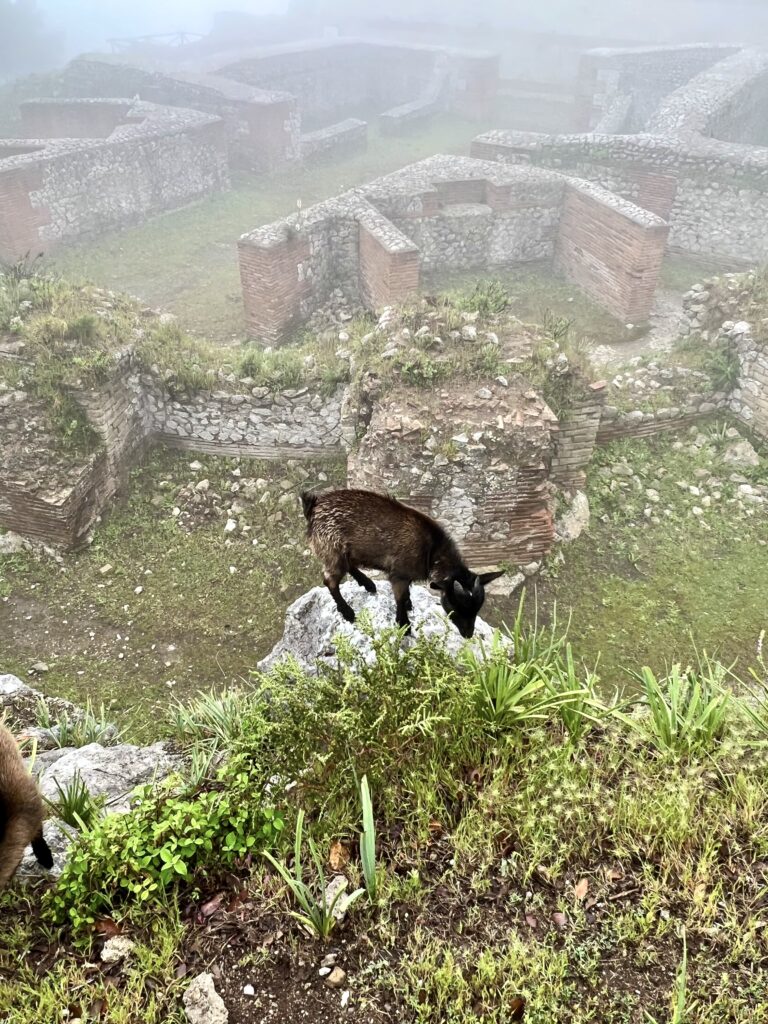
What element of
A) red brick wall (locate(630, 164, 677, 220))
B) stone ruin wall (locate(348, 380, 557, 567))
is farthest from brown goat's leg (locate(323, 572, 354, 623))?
red brick wall (locate(630, 164, 677, 220))

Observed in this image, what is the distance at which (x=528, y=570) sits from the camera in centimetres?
632

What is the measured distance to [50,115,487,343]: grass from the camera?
11.5m

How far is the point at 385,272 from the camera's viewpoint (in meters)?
9.88

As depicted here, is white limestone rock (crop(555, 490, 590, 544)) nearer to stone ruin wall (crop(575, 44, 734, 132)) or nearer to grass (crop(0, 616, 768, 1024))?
grass (crop(0, 616, 768, 1024))

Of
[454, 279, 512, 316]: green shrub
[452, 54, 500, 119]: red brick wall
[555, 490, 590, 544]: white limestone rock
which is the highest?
[452, 54, 500, 119]: red brick wall

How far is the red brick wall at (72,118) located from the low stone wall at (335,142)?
4.93 meters

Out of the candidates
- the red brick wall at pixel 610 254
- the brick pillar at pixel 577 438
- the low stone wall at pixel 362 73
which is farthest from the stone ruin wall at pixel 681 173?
the low stone wall at pixel 362 73

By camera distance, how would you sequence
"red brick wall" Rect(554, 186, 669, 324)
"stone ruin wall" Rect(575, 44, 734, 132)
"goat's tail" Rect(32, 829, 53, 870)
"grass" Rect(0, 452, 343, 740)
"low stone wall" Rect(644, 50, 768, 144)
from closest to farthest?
"goat's tail" Rect(32, 829, 53, 870)
"grass" Rect(0, 452, 343, 740)
"red brick wall" Rect(554, 186, 669, 324)
"low stone wall" Rect(644, 50, 768, 144)
"stone ruin wall" Rect(575, 44, 734, 132)

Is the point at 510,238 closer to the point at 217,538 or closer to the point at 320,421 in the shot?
the point at 320,421

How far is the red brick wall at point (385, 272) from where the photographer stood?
9.66 meters

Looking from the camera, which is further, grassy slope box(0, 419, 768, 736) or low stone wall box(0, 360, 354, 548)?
low stone wall box(0, 360, 354, 548)

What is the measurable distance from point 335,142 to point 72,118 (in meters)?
7.35

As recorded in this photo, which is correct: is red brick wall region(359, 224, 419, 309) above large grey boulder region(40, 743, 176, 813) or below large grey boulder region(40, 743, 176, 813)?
above

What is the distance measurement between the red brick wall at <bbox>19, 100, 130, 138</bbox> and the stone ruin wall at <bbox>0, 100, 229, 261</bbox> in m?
0.13
